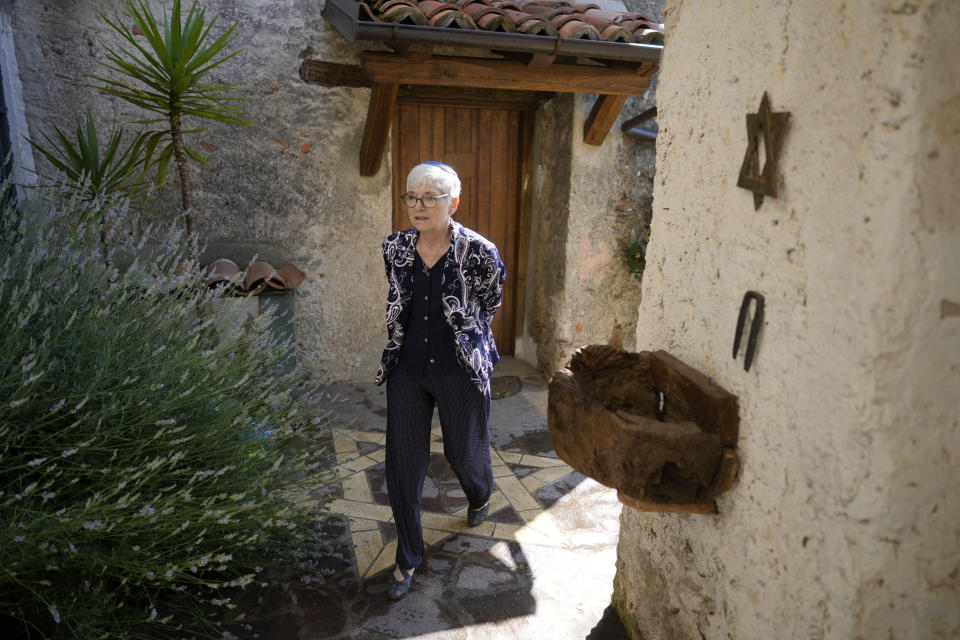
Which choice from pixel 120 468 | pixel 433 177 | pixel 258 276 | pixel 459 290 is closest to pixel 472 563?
pixel 459 290

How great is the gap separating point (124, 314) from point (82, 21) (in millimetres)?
2911

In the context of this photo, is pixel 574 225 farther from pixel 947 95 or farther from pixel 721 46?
pixel 947 95

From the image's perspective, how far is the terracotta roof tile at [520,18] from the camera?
13.0 feet

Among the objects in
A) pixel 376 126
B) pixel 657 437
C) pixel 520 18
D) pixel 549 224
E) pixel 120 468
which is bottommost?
pixel 120 468

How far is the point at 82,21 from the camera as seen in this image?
446 cm

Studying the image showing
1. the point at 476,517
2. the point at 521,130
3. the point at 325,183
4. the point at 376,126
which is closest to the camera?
the point at 476,517

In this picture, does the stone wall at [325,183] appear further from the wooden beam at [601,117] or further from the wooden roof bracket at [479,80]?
the wooden roof bracket at [479,80]

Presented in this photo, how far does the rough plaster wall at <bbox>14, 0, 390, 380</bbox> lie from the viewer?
4.48m

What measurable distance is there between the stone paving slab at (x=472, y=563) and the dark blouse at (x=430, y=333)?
549 mm

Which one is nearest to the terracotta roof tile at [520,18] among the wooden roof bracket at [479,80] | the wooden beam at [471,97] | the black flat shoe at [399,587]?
the wooden roof bracket at [479,80]

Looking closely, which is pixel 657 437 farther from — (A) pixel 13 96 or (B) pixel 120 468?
(A) pixel 13 96

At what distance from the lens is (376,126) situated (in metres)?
4.90

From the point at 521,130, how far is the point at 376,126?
1.57m

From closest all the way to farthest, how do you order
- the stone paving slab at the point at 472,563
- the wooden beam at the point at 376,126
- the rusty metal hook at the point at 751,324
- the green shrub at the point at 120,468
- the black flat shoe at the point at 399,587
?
the rusty metal hook at the point at 751,324 < the green shrub at the point at 120,468 < the stone paving slab at the point at 472,563 < the black flat shoe at the point at 399,587 < the wooden beam at the point at 376,126
